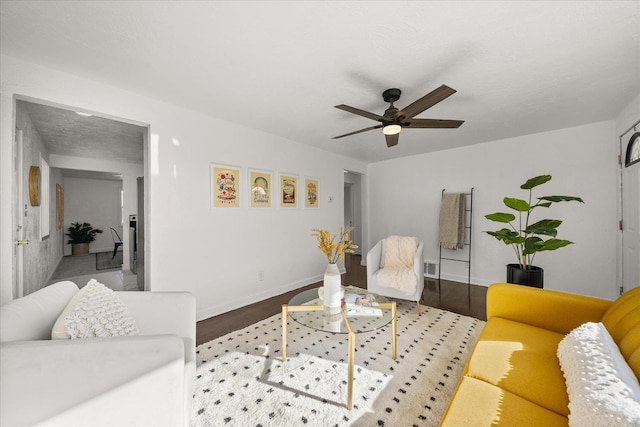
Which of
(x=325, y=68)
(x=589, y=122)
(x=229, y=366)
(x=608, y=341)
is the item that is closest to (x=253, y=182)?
(x=325, y=68)

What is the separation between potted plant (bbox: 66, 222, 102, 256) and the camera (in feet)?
23.2

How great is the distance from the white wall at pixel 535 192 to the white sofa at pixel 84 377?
181 inches

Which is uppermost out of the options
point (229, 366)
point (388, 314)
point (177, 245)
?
point (177, 245)

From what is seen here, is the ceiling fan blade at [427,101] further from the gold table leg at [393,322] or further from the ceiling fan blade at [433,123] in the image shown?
the gold table leg at [393,322]

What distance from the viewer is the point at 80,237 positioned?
23.4 ft

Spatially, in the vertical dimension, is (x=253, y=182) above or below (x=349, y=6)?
below

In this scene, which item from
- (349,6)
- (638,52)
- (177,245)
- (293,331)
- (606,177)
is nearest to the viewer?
(349,6)

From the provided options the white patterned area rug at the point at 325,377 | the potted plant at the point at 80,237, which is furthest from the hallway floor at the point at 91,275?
the white patterned area rug at the point at 325,377

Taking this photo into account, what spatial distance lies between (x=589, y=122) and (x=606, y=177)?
752 mm

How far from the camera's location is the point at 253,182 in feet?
11.5

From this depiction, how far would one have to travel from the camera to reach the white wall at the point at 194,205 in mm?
1967

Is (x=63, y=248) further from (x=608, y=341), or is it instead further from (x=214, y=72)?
(x=608, y=341)

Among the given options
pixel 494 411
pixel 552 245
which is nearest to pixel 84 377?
pixel 494 411

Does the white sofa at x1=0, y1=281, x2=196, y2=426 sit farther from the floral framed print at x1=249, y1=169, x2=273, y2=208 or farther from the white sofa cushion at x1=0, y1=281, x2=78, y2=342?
the floral framed print at x1=249, y1=169, x2=273, y2=208
